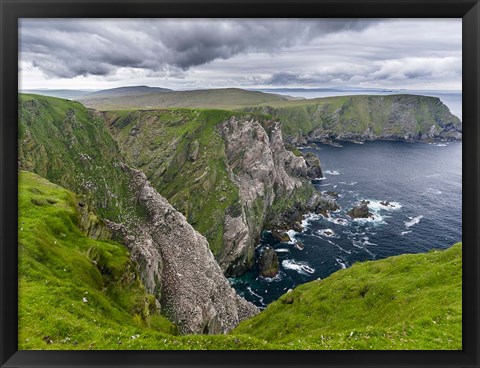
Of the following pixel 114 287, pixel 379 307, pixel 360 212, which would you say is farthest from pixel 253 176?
pixel 114 287

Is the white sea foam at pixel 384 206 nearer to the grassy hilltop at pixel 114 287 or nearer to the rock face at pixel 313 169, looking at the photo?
the rock face at pixel 313 169

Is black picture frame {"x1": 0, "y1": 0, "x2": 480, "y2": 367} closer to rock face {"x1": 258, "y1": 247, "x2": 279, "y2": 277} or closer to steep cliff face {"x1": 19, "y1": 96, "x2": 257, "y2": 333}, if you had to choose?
steep cliff face {"x1": 19, "y1": 96, "x2": 257, "y2": 333}

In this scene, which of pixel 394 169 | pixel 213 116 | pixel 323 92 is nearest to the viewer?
pixel 323 92
